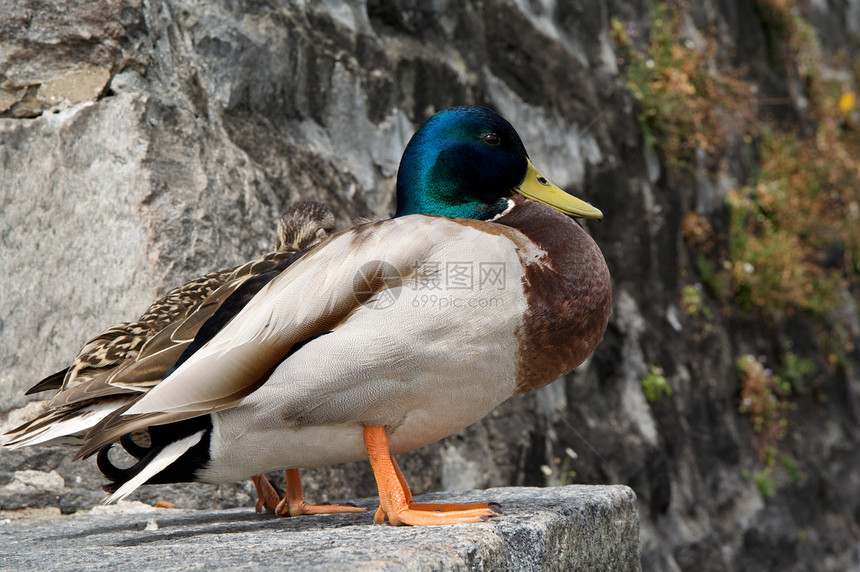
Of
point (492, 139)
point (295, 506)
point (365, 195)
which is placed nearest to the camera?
point (492, 139)

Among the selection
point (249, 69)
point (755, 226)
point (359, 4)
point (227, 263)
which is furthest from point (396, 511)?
point (755, 226)

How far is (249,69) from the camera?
3.22 m

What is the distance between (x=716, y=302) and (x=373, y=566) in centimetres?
488

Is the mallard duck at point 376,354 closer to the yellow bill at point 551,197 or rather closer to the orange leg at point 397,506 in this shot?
the orange leg at point 397,506

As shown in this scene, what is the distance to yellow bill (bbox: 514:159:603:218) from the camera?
226 centimetres

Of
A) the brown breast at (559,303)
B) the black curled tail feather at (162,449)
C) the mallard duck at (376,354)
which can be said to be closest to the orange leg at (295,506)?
the mallard duck at (376,354)

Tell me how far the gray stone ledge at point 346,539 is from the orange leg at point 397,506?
44mm

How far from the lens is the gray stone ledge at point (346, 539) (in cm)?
149

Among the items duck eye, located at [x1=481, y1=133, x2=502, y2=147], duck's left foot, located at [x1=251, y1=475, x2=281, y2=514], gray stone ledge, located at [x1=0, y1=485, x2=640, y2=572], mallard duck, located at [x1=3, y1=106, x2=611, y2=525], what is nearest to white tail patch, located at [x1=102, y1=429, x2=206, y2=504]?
mallard duck, located at [x1=3, y1=106, x2=611, y2=525]

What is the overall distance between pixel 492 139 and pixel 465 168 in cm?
11

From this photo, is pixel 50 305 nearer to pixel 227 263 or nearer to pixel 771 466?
pixel 227 263

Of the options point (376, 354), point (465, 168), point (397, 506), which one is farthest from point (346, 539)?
point (465, 168)

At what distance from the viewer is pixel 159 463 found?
6.23ft

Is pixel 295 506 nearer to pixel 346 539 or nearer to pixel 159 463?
pixel 159 463
